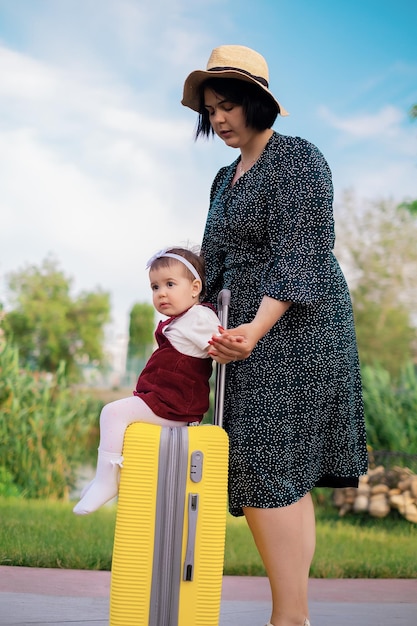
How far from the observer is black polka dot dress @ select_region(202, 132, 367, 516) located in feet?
6.89

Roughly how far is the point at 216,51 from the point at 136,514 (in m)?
1.22

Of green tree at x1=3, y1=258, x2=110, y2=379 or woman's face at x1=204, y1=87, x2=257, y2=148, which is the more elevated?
green tree at x1=3, y1=258, x2=110, y2=379

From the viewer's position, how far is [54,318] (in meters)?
18.8

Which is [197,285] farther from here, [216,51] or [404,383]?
[404,383]

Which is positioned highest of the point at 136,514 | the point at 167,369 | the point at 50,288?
the point at 50,288

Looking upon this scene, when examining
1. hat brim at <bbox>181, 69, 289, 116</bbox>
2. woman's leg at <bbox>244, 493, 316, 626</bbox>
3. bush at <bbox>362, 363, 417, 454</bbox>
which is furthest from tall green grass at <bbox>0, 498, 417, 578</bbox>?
hat brim at <bbox>181, 69, 289, 116</bbox>

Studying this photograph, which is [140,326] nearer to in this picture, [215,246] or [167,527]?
[215,246]

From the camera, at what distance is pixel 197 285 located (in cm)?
211

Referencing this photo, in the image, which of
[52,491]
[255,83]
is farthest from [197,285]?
[52,491]

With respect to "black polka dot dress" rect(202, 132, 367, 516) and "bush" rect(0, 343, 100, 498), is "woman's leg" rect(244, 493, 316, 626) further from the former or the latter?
"bush" rect(0, 343, 100, 498)

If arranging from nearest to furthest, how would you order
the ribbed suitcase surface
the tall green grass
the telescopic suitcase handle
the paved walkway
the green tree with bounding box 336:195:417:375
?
the ribbed suitcase surface
the telescopic suitcase handle
the paved walkway
the tall green grass
the green tree with bounding box 336:195:417:375

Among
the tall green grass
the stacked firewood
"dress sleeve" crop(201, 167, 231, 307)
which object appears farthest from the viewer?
the stacked firewood

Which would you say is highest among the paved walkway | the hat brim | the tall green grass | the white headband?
the hat brim

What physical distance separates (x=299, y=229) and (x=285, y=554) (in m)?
0.82
